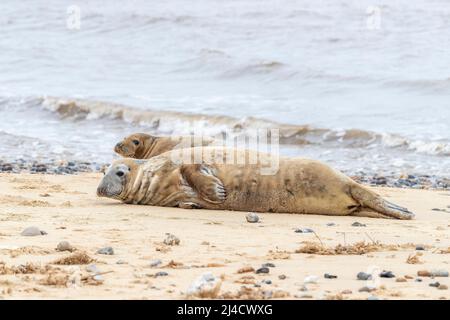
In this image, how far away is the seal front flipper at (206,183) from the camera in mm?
8500

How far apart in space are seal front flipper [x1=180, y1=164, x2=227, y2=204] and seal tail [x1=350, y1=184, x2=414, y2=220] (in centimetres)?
116

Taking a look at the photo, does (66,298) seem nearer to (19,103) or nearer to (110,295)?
(110,295)

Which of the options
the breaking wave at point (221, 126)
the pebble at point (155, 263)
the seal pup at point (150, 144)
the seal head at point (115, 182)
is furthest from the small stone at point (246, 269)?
the breaking wave at point (221, 126)

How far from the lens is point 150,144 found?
11.1 meters

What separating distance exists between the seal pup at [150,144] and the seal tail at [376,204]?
2800mm

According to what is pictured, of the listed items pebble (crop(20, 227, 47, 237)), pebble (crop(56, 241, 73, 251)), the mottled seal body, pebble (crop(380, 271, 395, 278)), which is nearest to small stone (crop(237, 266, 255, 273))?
pebble (crop(380, 271, 395, 278))

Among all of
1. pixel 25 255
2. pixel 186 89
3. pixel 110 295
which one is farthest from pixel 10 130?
pixel 110 295

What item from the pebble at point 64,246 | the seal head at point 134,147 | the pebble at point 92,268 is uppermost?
the seal head at point 134,147

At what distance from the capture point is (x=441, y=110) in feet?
58.4

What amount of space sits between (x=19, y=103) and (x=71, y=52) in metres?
7.24

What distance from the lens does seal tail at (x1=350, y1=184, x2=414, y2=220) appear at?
8.30 m

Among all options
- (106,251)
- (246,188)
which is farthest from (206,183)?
(106,251)

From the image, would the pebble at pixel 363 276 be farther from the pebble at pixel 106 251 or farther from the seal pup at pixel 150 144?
the seal pup at pixel 150 144

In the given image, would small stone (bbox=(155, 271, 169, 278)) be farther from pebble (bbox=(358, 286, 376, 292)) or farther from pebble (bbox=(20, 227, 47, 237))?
pebble (bbox=(20, 227, 47, 237))
